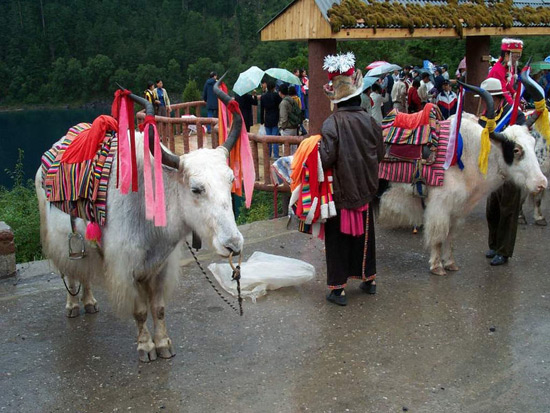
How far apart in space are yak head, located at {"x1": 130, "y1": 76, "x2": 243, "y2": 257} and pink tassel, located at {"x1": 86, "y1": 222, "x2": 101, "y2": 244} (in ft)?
1.91

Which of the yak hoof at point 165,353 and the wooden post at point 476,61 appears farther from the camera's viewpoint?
the wooden post at point 476,61

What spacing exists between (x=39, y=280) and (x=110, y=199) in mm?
2283

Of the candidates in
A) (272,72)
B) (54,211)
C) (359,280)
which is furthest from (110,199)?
(272,72)

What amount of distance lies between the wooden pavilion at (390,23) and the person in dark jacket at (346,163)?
2.52m

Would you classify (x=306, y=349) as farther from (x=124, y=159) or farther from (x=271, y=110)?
(x=271, y=110)

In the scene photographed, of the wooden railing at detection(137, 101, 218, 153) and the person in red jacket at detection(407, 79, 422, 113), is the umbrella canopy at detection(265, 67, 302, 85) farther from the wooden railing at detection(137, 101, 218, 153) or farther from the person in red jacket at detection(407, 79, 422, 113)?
the person in red jacket at detection(407, 79, 422, 113)

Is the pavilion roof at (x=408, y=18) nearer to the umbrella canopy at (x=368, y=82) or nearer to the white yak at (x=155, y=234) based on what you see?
the umbrella canopy at (x=368, y=82)

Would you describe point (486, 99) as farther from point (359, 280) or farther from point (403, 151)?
point (359, 280)

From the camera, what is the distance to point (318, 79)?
8.14m

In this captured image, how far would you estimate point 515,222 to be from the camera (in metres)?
6.37

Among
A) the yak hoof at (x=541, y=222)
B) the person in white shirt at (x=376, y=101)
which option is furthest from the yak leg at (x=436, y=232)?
the person in white shirt at (x=376, y=101)

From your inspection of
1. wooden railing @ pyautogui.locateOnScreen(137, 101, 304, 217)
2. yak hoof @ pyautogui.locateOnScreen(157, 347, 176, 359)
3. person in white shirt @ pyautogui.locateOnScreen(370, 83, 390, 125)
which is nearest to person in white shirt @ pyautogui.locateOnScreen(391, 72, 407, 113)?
person in white shirt @ pyautogui.locateOnScreen(370, 83, 390, 125)

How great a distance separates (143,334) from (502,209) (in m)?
3.82

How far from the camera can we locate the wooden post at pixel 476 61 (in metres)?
9.78
